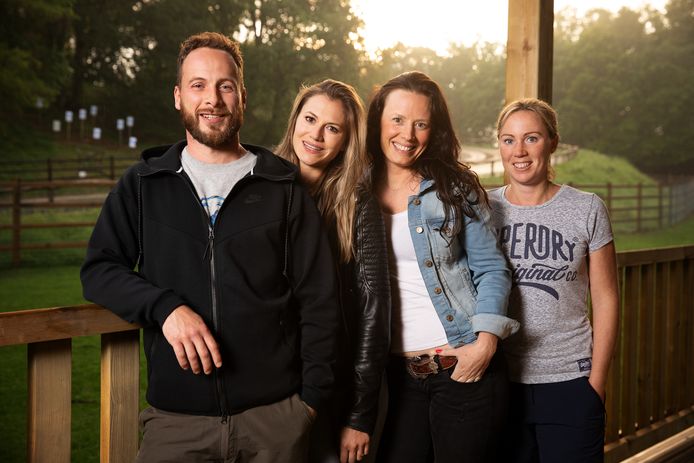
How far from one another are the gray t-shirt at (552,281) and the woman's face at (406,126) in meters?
0.29

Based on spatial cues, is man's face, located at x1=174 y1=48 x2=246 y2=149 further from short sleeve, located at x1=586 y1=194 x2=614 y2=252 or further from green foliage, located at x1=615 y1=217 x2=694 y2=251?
green foliage, located at x1=615 y1=217 x2=694 y2=251

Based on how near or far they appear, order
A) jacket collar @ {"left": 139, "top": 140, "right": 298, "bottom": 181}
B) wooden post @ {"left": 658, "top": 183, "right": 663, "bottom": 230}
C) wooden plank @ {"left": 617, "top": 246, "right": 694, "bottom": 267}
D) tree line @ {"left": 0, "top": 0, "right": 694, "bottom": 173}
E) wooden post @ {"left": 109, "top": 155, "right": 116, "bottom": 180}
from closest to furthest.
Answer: jacket collar @ {"left": 139, "top": 140, "right": 298, "bottom": 181}
wooden plank @ {"left": 617, "top": 246, "right": 694, "bottom": 267}
wooden post @ {"left": 658, "top": 183, "right": 663, "bottom": 230}
tree line @ {"left": 0, "top": 0, "right": 694, "bottom": 173}
wooden post @ {"left": 109, "top": 155, "right": 116, "bottom": 180}

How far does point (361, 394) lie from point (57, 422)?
1.99 ft

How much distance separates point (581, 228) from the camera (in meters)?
1.63

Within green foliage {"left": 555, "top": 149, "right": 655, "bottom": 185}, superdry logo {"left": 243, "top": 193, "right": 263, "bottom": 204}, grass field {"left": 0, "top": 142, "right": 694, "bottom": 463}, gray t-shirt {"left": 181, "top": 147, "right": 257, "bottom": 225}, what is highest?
green foliage {"left": 555, "top": 149, "right": 655, "bottom": 185}

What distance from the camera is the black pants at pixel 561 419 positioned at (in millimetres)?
1623

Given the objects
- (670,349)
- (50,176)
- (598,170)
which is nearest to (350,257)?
(670,349)

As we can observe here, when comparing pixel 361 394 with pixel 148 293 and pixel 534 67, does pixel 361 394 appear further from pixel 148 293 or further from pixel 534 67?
pixel 534 67

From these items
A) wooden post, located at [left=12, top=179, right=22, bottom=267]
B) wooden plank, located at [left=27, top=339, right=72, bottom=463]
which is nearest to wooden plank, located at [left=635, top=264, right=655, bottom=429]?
wooden plank, located at [left=27, top=339, right=72, bottom=463]

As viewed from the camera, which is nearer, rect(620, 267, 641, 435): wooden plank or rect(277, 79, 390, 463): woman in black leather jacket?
rect(277, 79, 390, 463): woman in black leather jacket

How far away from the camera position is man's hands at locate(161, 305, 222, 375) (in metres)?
1.21

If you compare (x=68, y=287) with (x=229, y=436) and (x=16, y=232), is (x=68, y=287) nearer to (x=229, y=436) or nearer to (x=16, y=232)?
(x=16, y=232)

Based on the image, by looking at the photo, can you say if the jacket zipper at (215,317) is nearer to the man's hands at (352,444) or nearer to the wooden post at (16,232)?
the man's hands at (352,444)

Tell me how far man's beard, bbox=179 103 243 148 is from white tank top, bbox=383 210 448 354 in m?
0.44
